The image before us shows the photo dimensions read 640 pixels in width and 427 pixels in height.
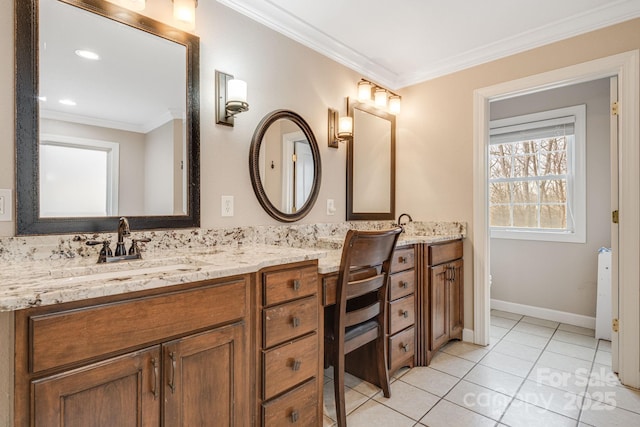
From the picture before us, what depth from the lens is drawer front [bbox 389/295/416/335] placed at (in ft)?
6.86

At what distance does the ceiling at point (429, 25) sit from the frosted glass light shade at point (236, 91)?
0.52 metres

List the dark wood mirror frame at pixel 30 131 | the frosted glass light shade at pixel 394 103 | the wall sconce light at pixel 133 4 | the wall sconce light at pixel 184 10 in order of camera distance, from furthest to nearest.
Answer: the frosted glass light shade at pixel 394 103 < the wall sconce light at pixel 184 10 < the wall sconce light at pixel 133 4 < the dark wood mirror frame at pixel 30 131

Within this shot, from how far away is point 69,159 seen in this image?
4.64 feet

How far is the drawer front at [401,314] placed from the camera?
2092 mm

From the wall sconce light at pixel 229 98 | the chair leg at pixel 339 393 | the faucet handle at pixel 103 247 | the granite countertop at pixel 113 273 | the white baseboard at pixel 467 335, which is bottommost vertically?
the white baseboard at pixel 467 335

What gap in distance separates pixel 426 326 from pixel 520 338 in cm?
113

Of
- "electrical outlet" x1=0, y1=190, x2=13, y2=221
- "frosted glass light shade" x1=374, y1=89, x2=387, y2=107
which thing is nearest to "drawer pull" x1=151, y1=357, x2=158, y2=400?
"electrical outlet" x1=0, y1=190, x2=13, y2=221

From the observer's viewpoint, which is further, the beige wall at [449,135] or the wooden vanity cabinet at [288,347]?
the beige wall at [449,135]

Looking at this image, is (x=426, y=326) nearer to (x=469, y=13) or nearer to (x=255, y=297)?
(x=255, y=297)

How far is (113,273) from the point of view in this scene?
1308 millimetres

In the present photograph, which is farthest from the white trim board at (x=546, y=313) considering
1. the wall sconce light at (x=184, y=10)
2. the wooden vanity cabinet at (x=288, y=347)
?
the wall sconce light at (x=184, y=10)

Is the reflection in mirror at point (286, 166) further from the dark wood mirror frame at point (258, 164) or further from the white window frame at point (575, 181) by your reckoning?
the white window frame at point (575, 181)

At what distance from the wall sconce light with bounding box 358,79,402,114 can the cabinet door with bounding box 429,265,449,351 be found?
1.52 meters

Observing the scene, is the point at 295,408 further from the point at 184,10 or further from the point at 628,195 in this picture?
the point at 628,195
